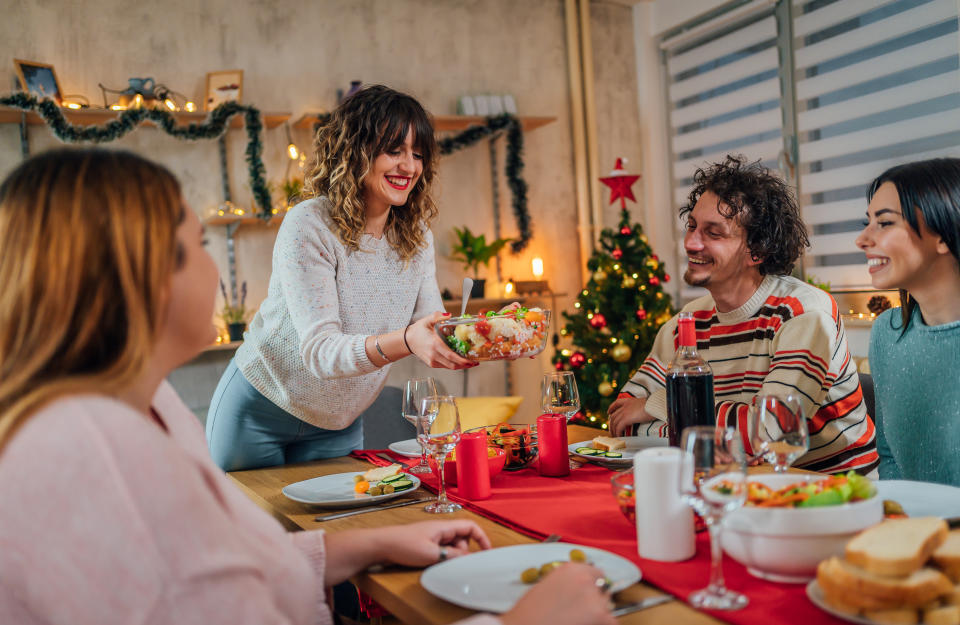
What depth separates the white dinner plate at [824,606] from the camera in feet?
2.73

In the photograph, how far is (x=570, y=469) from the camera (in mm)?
1707

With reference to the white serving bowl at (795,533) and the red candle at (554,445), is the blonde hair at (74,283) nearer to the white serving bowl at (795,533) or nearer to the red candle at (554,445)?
the white serving bowl at (795,533)

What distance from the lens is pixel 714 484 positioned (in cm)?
94

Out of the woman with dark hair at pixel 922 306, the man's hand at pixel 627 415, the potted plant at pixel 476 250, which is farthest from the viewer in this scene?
the potted plant at pixel 476 250

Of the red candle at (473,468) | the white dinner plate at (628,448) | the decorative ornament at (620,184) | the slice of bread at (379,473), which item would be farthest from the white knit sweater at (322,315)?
the decorative ornament at (620,184)

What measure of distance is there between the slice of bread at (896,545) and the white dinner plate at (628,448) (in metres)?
0.75

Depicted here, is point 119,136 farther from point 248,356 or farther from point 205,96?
point 248,356

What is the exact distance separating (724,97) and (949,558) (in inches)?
168

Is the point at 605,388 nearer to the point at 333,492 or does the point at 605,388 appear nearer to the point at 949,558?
the point at 333,492

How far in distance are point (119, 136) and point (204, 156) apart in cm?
48

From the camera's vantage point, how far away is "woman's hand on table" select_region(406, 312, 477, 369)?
161 cm

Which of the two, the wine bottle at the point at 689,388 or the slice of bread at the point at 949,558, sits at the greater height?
the wine bottle at the point at 689,388

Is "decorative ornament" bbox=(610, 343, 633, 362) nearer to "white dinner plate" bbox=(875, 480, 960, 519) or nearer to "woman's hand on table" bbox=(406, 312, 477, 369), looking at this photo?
"woman's hand on table" bbox=(406, 312, 477, 369)

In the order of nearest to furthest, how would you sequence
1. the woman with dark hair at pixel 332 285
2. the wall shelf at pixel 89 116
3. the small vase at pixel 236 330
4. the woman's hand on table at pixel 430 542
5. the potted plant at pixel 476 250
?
the woman's hand on table at pixel 430 542 → the woman with dark hair at pixel 332 285 → the wall shelf at pixel 89 116 → the small vase at pixel 236 330 → the potted plant at pixel 476 250
